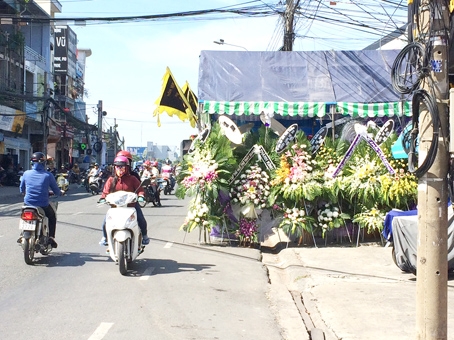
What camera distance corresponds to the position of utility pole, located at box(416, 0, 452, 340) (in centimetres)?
466

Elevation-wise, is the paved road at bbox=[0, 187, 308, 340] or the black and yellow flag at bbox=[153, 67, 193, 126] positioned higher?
the black and yellow flag at bbox=[153, 67, 193, 126]

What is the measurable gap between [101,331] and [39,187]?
4.08m

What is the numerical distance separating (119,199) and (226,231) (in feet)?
11.8

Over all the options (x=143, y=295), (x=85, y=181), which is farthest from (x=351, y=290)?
(x=85, y=181)

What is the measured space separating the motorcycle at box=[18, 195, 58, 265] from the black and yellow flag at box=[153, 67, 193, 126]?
14.0 ft

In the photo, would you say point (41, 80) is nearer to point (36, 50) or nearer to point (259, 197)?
point (36, 50)

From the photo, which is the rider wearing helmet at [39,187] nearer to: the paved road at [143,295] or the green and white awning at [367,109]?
the paved road at [143,295]

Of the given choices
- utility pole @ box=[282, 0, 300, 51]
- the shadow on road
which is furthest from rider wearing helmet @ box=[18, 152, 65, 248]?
utility pole @ box=[282, 0, 300, 51]

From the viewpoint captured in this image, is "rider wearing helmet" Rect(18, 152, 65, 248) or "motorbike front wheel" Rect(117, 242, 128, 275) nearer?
"motorbike front wheel" Rect(117, 242, 128, 275)

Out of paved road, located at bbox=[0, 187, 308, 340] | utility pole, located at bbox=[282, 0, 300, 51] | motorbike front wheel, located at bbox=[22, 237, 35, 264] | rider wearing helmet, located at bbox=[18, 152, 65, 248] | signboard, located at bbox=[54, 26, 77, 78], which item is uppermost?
signboard, located at bbox=[54, 26, 77, 78]

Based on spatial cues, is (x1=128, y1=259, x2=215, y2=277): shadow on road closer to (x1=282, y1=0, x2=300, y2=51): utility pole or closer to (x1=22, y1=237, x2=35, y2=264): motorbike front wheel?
(x1=22, y1=237, x2=35, y2=264): motorbike front wheel

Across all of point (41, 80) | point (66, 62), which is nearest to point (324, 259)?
point (41, 80)

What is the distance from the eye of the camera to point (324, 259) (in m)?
9.92

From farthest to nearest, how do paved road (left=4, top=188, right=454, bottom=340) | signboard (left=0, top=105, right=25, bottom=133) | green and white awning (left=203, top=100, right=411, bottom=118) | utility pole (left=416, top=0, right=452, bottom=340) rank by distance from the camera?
signboard (left=0, top=105, right=25, bottom=133), green and white awning (left=203, top=100, right=411, bottom=118), paved road (left=4, top=188, right=454, bottom=340), utility pole (left=416, top=0, right=452, bottom=340)
